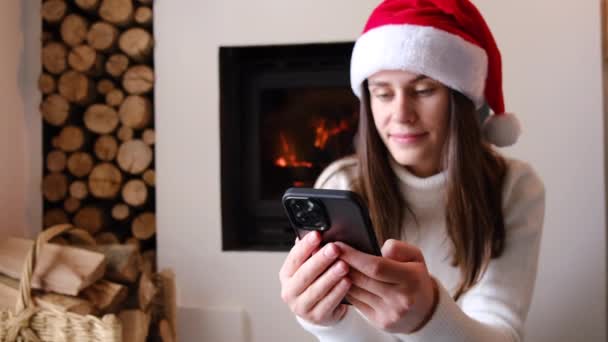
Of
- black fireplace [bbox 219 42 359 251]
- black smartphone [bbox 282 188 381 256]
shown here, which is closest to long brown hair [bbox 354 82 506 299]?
black smartphone [bbox 282 188 381 256]

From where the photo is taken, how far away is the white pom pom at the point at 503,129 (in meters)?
1.24

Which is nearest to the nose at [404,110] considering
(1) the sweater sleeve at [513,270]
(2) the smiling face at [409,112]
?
(2) the smiling face at [409,112]

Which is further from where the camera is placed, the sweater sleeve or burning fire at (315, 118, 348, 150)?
burning fire at (315, 118, 348, 150)

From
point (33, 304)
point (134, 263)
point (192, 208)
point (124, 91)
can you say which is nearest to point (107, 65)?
point (124, 91)

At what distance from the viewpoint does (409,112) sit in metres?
1.13

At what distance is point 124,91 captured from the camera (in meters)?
2.12

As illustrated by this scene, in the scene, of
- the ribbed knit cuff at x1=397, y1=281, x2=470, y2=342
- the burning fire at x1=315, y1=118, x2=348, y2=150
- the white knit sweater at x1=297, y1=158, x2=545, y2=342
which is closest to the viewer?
the ribbed knit cuff at x1=397, y1=281, x2=470, y2=342

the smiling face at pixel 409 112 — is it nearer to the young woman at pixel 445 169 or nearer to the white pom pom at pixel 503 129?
the young woman at pixel 445 169

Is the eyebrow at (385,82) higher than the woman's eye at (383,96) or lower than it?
higher

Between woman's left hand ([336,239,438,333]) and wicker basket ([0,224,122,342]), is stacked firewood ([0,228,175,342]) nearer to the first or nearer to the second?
wicker basket ([0,224,122,342])

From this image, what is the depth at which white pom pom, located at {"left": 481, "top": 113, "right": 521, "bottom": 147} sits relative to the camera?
124cm

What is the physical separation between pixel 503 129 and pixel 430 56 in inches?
9.1

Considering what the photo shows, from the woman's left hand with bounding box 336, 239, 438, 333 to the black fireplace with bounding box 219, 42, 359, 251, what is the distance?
118 centimetres

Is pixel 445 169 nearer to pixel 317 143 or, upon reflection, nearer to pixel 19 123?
pixel 317 143
